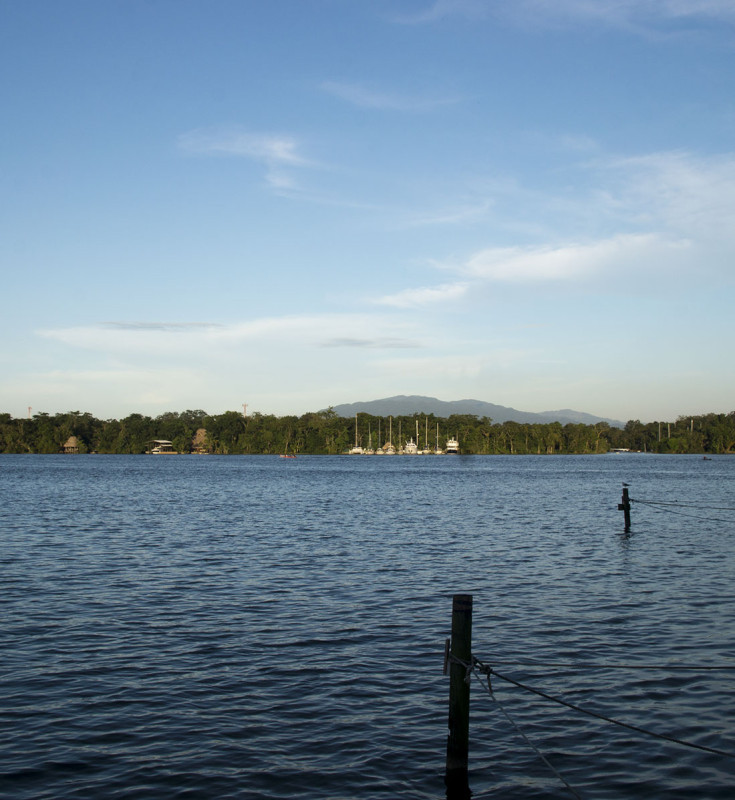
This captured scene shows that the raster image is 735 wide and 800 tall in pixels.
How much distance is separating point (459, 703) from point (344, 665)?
19.6 feet

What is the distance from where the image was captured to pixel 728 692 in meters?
14.5

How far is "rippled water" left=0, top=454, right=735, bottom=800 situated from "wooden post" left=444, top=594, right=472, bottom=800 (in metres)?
0.24

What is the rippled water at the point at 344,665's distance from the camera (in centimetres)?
1112

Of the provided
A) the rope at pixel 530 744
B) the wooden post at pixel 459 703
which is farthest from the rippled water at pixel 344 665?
the wooden post at pixel 459 703

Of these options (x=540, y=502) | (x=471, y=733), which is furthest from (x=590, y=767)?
(x=540, y=502)

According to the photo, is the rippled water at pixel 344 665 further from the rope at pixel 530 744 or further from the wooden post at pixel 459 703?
the wooden post at pixel 459 703

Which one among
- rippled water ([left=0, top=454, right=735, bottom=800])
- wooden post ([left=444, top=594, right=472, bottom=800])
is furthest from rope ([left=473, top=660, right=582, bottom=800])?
wooden post ([left=444, top=594, right=472, bottom=800])

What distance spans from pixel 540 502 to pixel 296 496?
2438cm

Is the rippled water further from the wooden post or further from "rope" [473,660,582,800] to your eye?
the wooden post

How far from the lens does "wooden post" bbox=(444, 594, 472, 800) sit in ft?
34.7

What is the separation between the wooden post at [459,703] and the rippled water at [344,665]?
0.24m

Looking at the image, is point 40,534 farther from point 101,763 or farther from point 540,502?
point 540,502

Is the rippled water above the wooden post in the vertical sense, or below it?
below

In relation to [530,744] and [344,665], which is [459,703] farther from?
[344,665]
